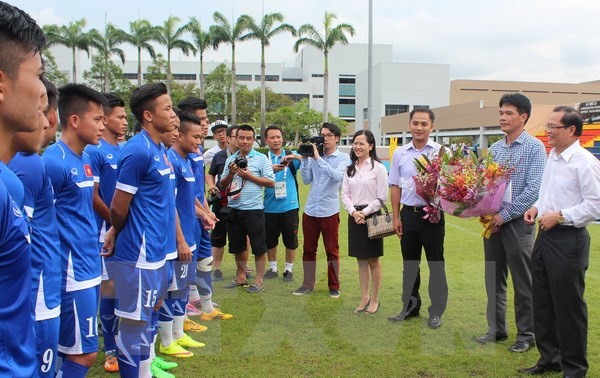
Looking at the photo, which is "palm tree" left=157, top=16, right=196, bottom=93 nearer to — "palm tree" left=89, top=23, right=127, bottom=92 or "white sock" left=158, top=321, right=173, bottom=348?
"palm tree" left=89, top=23, right=127, bottom=92

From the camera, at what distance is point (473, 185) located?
14.8 ft

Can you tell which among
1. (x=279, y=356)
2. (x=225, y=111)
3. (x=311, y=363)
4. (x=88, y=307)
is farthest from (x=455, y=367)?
(x=225, y=111)

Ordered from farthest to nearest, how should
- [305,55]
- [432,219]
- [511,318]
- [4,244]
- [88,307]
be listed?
[305,55]
[511,318]
[432,219]
[88,307]
[4,244]

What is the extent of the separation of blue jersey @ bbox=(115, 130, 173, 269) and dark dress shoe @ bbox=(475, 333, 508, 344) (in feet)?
10.1

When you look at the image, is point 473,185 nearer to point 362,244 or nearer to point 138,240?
point 362,244

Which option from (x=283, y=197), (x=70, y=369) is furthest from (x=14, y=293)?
(x=283, y=197)

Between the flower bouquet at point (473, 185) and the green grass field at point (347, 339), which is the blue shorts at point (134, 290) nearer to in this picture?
the green grass field at point (347, 339)

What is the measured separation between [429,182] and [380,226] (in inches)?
41.2

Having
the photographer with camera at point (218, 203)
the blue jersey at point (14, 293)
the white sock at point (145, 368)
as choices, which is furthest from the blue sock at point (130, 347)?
the photographer with camera at point (218, 203)

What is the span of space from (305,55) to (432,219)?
88.4 m

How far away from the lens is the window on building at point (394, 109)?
7531cm

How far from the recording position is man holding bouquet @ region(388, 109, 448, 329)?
17.9ft

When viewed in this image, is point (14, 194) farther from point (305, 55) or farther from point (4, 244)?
point (305, 55)

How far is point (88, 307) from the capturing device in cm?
297
